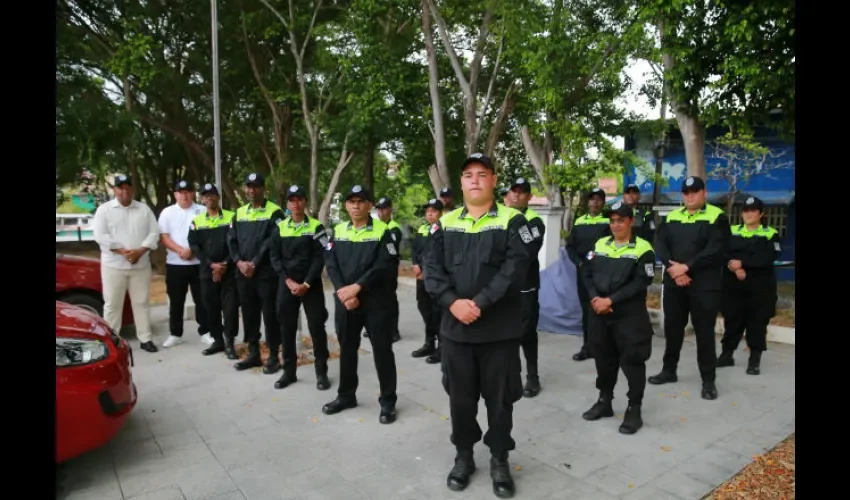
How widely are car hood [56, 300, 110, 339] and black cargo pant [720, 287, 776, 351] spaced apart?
605 centimetres

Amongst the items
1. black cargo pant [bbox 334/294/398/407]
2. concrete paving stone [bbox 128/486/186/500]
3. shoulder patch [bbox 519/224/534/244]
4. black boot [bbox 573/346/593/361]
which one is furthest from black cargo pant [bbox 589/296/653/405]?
concrete paving stone [bbox 128/486/186/500]

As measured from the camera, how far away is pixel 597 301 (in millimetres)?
4391

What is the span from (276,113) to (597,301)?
13.0 m

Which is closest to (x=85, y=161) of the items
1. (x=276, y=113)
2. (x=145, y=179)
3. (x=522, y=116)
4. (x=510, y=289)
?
(x=276, y=113)

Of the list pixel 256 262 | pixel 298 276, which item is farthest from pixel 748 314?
pixel 256 262

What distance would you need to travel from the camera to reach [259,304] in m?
6.18

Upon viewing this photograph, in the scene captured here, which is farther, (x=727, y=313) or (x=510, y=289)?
(x=727, y=313)

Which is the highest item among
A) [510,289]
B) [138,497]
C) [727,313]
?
[510,289]

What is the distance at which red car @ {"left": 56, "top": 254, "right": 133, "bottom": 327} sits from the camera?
6.87 meters

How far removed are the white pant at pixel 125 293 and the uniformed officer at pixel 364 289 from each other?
3.15m

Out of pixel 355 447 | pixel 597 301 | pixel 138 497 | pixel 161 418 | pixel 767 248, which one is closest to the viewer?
pixel 138 497
